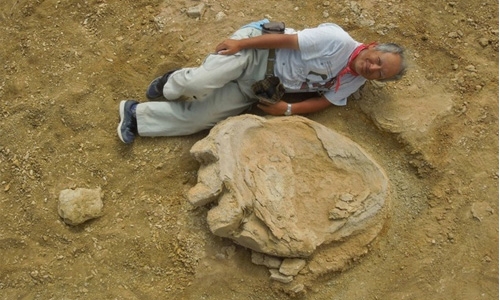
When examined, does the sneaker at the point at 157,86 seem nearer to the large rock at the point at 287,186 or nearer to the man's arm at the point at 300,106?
the large rock at the point at 287,186

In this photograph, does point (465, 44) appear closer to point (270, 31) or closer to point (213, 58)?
point (270, 31)

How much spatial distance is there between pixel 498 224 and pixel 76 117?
290 centimetres

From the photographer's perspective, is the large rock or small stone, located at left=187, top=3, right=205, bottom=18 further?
small stone, located at left=187, top=3, right=205, bottom=18

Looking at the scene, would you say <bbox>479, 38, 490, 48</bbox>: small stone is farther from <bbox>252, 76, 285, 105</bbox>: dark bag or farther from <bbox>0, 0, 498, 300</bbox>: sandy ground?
<bbox>252, 76, 285, 105</bbox>: dark bag

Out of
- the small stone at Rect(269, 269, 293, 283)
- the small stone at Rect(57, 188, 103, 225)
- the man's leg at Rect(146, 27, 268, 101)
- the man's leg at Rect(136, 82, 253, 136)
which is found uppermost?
the man's leg at Rect(146, 27, 268, 101)

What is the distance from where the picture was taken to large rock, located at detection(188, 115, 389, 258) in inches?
114

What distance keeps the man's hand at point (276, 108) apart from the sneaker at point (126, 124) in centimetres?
90

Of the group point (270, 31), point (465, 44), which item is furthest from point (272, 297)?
point (465, 44)

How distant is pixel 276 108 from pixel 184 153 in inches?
28.2

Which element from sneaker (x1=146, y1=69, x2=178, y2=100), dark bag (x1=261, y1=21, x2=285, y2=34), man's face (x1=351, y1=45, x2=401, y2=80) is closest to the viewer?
man's face (x1=351, y1=45, x2=401, y2=80)

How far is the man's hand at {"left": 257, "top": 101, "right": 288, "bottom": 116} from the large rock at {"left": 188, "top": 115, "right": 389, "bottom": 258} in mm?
69

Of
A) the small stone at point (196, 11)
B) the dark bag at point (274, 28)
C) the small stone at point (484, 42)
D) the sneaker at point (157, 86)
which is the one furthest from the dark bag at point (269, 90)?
the small stone at point (484, 42)

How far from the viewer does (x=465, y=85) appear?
3.30 metres

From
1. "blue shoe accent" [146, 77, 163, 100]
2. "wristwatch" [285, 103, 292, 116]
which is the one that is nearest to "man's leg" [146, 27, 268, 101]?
"blue shoe accent" [146, 77, 163, 100]
